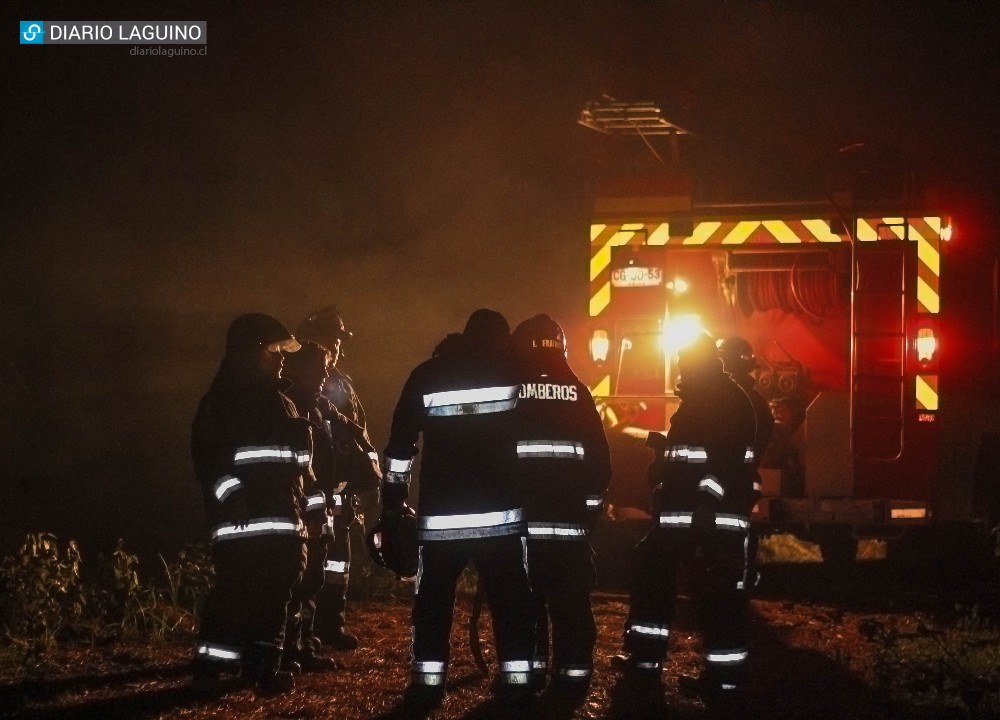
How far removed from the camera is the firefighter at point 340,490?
573cm

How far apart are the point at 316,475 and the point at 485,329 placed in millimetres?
1348

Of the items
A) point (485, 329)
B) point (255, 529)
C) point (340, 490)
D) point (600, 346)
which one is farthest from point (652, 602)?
point (600, 346)

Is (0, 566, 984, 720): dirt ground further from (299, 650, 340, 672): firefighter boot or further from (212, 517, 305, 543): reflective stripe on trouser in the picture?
(212, 517, 305, 543): reflective stripe on trouser

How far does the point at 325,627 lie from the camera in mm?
5867

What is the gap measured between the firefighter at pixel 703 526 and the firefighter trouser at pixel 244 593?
4.93 feet

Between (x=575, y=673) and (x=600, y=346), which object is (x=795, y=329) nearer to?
(x=600, y=346)

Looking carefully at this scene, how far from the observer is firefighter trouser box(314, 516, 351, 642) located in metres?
5.71

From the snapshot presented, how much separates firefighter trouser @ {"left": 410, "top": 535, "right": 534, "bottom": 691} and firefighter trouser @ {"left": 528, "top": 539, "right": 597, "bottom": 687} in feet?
1.34

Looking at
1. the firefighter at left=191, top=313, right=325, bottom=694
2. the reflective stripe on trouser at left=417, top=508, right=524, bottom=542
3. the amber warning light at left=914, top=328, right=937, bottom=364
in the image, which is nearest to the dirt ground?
the firefighter at left=191, top=313, right=325, bottom=694

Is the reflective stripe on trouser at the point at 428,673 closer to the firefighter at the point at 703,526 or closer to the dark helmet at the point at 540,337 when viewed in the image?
the firefighter at the point at 703,526

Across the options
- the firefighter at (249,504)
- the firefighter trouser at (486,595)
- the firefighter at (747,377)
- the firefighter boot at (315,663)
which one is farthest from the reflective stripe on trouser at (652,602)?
the firefighter at (249,504)

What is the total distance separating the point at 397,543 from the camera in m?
4.43

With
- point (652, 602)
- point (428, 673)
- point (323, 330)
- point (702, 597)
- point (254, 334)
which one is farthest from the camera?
point (323, 330)

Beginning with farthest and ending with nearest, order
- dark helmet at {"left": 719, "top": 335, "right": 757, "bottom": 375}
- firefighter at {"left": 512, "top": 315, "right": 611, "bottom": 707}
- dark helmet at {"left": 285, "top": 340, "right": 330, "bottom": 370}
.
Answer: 1. dark helmet at {"left": 719, "top": 335, "right": 757, "bottom": 375}
2. dark helmet at {"left": 285, "top": 340, "right": 330, "bottom": 370}
3. firefighter at {"left": 512, "top": 315, "right": 611, "bottom": 707}
